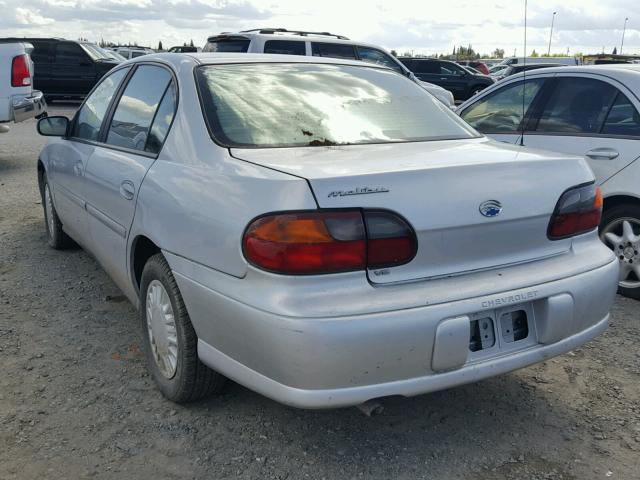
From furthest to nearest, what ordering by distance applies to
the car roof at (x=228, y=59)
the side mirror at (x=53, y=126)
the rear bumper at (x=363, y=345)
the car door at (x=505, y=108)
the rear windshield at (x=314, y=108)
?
1. the car door at (x=505, y=108)
2. the side mirror at (x=53, y=126)
3. the car roof at (x=228, y=59)
4. the rear windshield at (x=314, y=108)
5. the rear bumper at (x=363, y=345)

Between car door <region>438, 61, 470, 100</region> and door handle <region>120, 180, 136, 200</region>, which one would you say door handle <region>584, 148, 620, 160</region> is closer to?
door handle <region>120, 180, 136, 200</region>

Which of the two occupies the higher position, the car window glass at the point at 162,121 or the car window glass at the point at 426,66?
A: the car window glass at the point at 162,121

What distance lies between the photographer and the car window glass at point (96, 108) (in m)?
4.14

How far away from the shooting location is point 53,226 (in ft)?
17.4

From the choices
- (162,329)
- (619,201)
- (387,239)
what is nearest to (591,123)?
(619,201)

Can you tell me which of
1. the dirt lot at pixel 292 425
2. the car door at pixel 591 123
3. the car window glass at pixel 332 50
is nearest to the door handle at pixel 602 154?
the car door at pixel 591 123

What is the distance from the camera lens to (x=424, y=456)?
2727mm

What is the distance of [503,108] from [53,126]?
3447mm

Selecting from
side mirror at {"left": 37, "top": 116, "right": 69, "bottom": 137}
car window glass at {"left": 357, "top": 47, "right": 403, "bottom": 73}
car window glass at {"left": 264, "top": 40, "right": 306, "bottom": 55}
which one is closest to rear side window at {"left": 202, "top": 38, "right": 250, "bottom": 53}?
car window glass at {"left": 264, "top": 40, "right": 306, "bottom": 55}

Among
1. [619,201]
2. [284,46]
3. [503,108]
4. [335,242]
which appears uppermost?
[284,46]

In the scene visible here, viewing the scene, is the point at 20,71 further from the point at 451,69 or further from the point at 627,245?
the point at 451,69

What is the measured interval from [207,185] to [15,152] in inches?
376

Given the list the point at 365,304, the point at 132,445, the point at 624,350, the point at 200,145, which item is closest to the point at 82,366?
the point at 132,445

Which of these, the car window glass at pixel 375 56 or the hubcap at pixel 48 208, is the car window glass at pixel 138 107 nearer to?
the hubcap at pixel 48 208
